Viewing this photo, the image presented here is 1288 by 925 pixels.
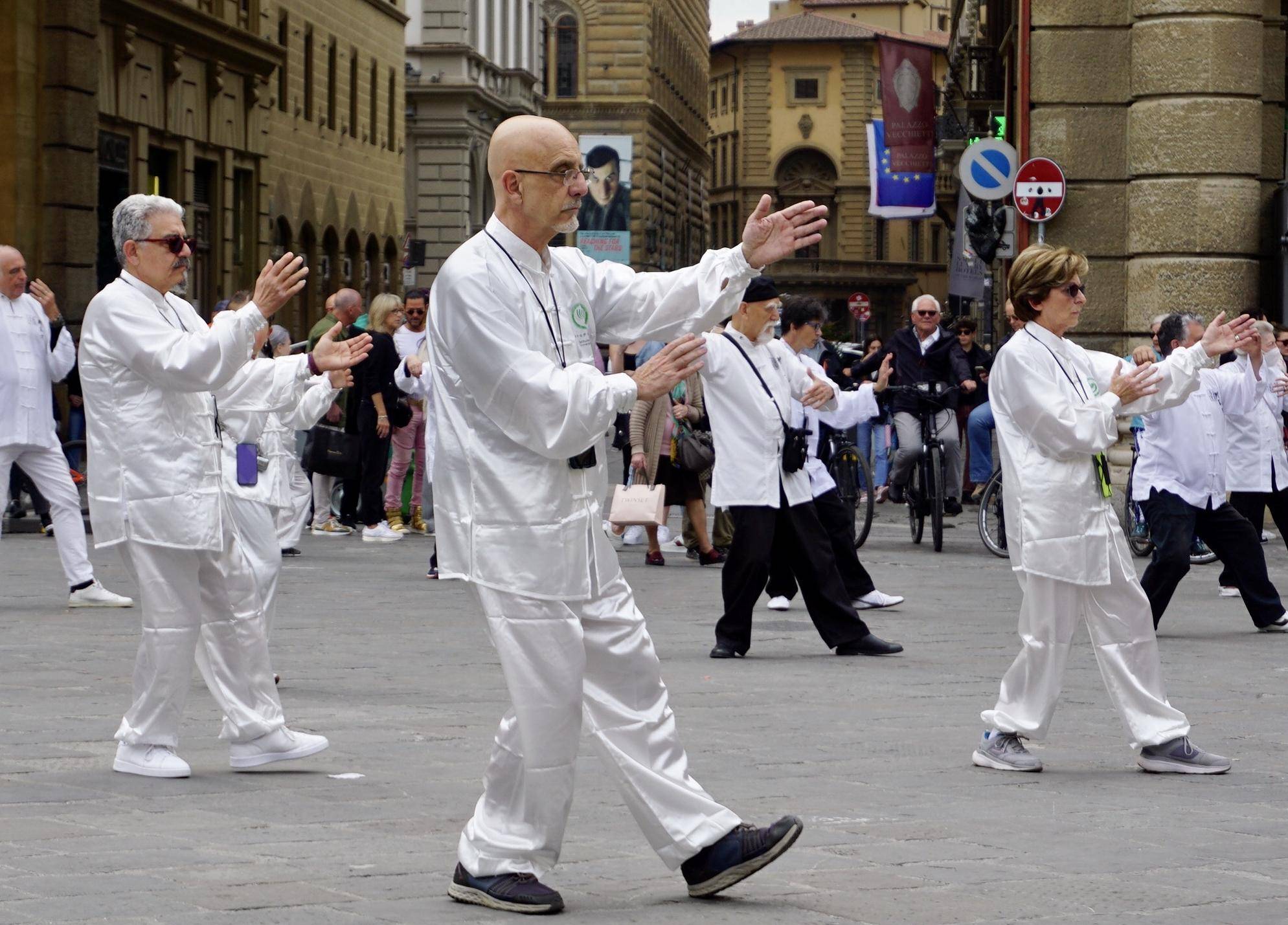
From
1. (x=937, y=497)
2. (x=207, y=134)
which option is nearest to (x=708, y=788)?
(x=937, y=497)

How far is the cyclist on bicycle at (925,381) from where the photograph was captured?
16.9 m

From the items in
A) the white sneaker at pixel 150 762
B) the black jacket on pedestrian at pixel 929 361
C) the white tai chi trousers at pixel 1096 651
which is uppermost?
the black jacket on pedestrian at pixel 929 361

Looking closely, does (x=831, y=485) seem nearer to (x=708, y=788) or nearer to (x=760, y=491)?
(x=760, y=491)

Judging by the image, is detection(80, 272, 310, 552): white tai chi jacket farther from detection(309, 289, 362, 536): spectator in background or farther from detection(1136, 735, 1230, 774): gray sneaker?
detection(309, 289, 362, 536): spectator in background

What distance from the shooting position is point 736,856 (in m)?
5.23

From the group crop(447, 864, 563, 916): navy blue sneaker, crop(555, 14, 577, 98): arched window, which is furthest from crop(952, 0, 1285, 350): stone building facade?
crop(555, 14, 577, 98): arched window

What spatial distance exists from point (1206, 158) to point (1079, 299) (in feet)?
34.2

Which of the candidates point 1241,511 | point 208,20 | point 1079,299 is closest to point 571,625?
point 1079,299

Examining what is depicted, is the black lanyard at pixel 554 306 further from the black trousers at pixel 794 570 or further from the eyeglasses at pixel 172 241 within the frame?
the black trousers at pixel 794 570

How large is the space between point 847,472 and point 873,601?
4.02m

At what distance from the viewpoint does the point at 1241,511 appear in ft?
43.9

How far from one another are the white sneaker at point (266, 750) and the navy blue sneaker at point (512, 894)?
2036 mm

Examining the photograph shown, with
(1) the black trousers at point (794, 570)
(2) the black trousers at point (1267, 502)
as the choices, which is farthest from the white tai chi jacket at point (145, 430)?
(2) the black trousers at point (1267, 502)

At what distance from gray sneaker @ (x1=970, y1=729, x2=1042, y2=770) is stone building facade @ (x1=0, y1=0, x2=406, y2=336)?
707 inches
